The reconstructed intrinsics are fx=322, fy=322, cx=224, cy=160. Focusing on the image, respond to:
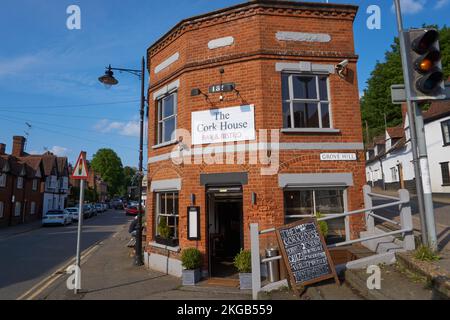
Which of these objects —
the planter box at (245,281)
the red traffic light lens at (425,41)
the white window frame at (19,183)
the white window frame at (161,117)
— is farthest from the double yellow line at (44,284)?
the white window frame at (19,183)

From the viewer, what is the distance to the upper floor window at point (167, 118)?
1068 centimetres

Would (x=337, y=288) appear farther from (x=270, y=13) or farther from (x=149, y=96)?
(x=149, y=96)

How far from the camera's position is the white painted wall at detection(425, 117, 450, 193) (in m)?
23.7

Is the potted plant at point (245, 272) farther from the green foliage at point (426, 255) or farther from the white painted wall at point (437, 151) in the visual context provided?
the white painted wall at point (437, 151)

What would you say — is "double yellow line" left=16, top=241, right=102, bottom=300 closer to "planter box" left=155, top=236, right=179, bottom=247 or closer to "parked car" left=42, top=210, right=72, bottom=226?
Result: "planter box" left=155, top=236, right=179, bottom=247

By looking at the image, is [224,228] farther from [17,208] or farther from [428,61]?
[17,208]

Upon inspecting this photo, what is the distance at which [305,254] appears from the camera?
6.41 metres

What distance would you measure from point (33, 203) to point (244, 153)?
36324 millimetres

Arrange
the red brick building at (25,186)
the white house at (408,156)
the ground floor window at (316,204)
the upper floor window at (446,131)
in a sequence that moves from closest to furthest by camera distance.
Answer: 1. the ground floor window at (316,204)
2. the upper floor window at (446,131)
3. the white house at (408,156)
4. the red brick building at (25,186)

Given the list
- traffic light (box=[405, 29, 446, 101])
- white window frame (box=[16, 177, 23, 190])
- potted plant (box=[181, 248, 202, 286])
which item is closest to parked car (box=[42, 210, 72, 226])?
white window frame (box=[16, 177, 23, 190])

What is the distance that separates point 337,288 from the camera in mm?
6168

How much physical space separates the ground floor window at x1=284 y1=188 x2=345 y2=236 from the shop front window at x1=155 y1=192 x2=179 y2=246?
347 cm

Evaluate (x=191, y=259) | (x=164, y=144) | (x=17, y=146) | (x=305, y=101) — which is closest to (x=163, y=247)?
(x=191, y=259)

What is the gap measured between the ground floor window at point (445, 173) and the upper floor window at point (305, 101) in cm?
1916
